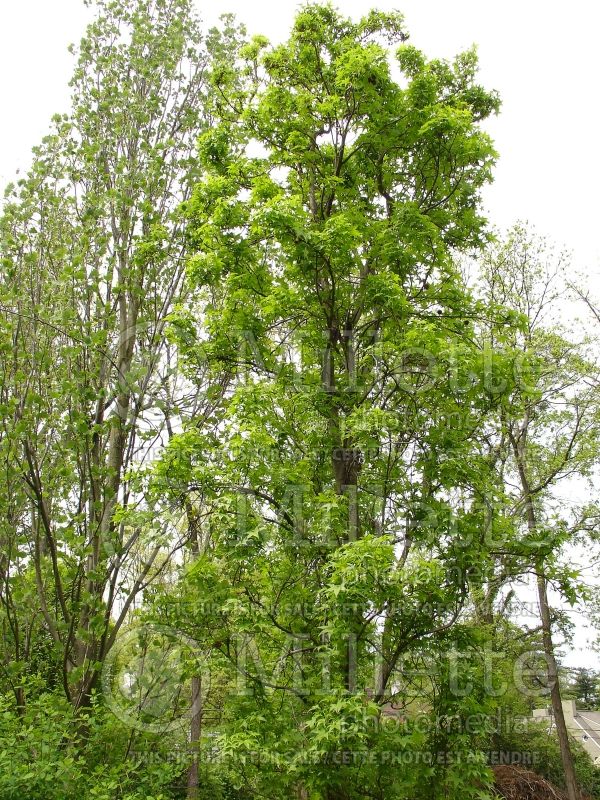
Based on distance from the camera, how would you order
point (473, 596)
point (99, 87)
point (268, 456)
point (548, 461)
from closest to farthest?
point (268, 456) → point (99, 87) → point (473, 596) → point (548, 461)

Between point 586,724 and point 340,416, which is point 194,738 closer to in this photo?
point 340,416

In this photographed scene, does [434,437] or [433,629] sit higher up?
[434,437]

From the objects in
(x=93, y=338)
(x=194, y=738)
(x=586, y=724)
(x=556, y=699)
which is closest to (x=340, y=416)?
(x=93, y=338)

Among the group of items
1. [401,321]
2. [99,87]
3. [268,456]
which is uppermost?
[99,87]

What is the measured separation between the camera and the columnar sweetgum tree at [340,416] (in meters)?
5.31

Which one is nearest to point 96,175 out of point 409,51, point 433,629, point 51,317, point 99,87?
point 99,87

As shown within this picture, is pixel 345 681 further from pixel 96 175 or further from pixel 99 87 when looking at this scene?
pixel 99 87

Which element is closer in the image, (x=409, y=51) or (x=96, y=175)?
(x=96, y=175)

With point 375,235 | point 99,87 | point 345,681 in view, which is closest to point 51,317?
point 99,87

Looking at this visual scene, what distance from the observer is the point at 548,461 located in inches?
565

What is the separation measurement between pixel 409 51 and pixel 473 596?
927 cm

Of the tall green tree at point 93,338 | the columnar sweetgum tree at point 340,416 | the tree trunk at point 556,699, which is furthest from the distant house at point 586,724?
the tall green tree at point 93,338

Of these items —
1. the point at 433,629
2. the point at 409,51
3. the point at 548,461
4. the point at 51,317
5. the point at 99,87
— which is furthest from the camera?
the point at 548,461

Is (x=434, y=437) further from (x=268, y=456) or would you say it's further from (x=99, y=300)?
(x=99, y=300)
